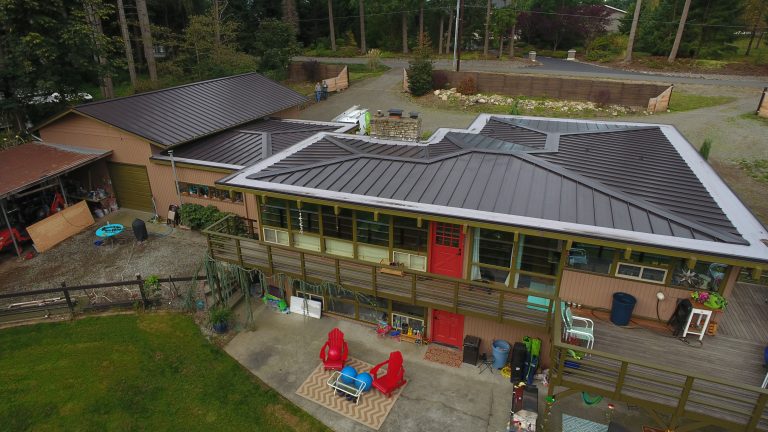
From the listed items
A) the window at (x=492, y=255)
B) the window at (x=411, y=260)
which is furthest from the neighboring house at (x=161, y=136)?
the window at (x=492, y=255)

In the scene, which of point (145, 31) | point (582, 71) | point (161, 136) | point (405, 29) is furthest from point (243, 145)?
point (405, 29)

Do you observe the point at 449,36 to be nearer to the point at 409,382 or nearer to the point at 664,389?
the point at 409,382

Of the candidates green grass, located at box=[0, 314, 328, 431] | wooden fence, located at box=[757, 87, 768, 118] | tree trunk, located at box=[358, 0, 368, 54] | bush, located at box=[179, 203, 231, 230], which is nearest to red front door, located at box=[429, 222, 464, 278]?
green grass, located at box=[0, 314, 328, 431]

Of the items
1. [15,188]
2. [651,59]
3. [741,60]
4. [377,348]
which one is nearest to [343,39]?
[651,59]

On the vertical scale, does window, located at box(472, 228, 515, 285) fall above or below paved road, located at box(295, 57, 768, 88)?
below

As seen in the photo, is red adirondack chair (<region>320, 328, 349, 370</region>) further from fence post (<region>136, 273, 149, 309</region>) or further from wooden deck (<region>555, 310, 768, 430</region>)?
fence post (<region>136, 273, 149, 309</region>)

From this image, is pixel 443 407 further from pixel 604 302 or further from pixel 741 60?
pixel 741 60
